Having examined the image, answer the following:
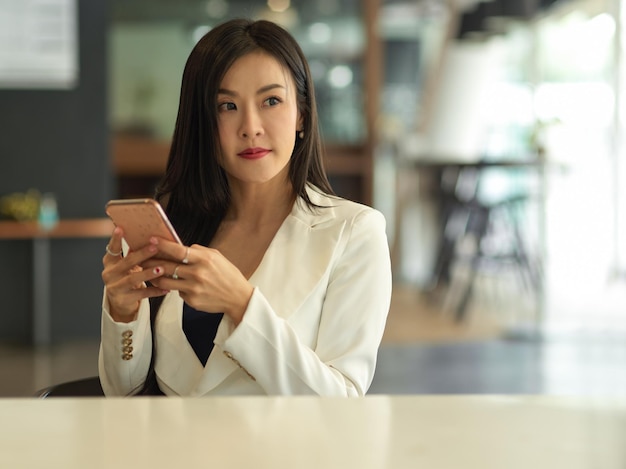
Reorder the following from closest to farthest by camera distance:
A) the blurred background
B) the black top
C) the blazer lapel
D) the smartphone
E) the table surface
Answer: the table surface, the smartphone, the blazer lapel, the black top, the blurred background

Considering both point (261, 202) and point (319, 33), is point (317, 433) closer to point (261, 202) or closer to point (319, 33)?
point (261, 202)

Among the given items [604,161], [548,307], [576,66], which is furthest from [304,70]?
[576,66]

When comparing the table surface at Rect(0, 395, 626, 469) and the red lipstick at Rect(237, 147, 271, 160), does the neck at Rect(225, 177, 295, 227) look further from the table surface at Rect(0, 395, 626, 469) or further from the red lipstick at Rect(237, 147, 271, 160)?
the table surface at Rect(0, 395, 626, 469)

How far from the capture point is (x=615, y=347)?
19.3ft

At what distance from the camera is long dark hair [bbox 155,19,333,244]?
5.43 ft

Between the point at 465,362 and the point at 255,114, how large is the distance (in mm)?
3941

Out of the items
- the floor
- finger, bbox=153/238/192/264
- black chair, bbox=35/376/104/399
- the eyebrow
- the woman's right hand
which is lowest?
the floor

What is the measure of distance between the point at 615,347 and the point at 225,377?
485 cm

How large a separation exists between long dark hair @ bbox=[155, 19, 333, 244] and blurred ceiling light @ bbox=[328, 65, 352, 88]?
6658 millimetres

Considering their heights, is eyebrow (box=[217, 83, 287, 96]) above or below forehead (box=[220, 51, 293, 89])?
below

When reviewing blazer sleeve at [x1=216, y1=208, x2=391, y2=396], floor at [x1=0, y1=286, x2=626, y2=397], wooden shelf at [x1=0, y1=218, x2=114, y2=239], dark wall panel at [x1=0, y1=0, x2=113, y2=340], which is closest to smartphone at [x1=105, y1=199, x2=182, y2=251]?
blazer sleeve at [x1=216, y1=208, x2=391, y2=396]

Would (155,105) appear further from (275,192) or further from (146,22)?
(275,192)

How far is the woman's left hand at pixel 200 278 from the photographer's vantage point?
1381 millimetres

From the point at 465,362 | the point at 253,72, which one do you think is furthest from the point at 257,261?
the point at 465,362
